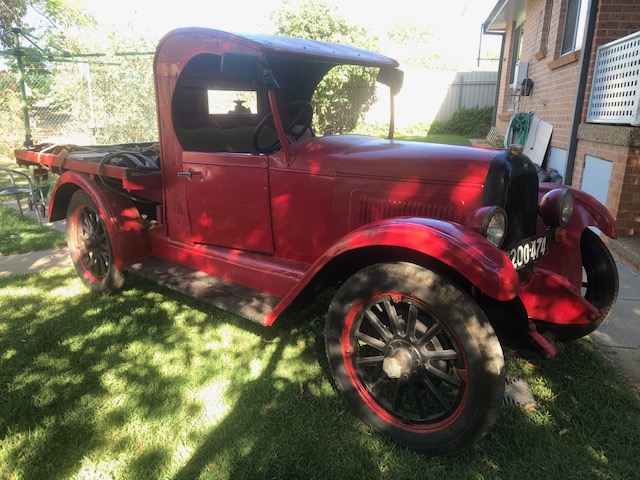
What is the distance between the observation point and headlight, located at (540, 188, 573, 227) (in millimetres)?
2559

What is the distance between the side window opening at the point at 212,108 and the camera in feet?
11.4

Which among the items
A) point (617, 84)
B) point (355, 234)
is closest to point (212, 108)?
point (355, 234)

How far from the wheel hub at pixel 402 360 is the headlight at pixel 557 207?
1.19 meters

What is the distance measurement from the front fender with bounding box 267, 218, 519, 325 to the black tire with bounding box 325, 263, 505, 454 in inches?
4.4

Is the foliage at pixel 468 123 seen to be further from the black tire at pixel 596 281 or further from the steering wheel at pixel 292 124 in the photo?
the black tire at pixel 596 281

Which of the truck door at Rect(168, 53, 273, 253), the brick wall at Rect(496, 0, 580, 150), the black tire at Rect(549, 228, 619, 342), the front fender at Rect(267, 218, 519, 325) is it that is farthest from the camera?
the brick wall at Rect(496, 0, 580, 150)

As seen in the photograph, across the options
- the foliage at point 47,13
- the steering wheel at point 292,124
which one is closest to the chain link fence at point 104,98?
the steering wheel at point 292,124

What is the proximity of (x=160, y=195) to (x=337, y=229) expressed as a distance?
1747 millimetres

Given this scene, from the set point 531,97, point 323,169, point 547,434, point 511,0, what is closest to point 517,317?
point 547,434

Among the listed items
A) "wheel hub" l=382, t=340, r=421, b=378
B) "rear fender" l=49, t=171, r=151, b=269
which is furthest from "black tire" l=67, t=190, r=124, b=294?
"wheel hub" l=382, t=340, r=421, b=378

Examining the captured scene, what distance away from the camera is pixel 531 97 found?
9.02 meters

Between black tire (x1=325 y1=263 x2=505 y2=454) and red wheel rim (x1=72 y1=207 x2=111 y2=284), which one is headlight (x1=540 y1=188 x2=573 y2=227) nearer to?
black tire (x1=325 y1=263 x2=505 y2=454)

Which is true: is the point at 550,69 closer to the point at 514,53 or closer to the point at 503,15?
the point at 503,15

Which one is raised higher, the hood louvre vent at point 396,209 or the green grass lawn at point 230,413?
the hood louvre vent at point 396,209
